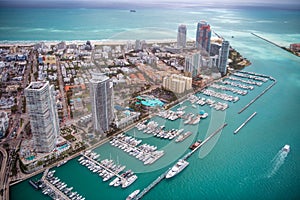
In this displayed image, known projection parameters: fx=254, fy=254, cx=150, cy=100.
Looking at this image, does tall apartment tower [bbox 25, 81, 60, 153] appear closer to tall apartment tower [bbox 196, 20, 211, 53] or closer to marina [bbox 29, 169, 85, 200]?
marina [bbox 29, 169, 85, 200]

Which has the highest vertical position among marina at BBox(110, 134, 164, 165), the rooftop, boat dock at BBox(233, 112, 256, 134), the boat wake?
the rooftop

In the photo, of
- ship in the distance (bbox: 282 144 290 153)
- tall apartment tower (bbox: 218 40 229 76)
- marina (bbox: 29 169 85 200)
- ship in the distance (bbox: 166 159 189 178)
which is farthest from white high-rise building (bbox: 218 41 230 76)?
marina (bbox: 29 169 85 200)

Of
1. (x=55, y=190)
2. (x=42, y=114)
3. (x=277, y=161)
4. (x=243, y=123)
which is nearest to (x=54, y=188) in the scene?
(x=55, y=190)

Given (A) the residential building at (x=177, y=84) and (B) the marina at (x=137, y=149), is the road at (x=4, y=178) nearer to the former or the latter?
(B) the marina at (x=137, y=149)

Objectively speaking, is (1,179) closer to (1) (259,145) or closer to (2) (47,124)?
(2) (47,124)

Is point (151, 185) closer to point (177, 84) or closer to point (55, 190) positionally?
point (55, 190)

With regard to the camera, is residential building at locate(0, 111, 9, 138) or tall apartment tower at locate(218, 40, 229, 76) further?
tall apartment tower at locate(218, 40, 229, 76)

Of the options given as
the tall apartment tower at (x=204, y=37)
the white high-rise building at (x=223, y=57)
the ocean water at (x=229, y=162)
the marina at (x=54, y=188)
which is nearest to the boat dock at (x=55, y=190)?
the marina at (x=54, y=188)
